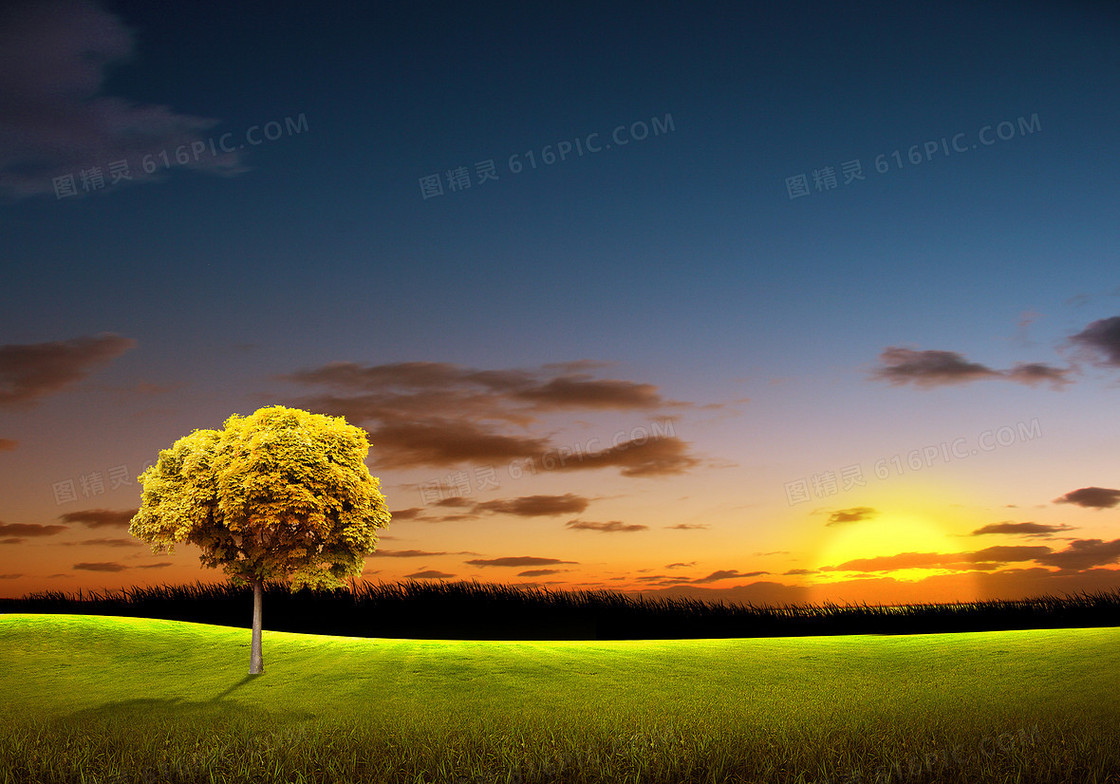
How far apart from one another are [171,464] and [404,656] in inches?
417

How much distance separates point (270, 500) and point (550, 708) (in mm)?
11546

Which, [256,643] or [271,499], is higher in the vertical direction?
[271,499]

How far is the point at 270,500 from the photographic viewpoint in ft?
85.7

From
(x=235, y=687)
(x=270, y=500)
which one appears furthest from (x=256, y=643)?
(x=270, y=500)

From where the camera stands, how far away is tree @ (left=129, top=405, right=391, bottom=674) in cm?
2614

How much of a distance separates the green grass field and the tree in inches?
149

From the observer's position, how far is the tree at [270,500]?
2614 cm

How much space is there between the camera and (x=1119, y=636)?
101 feet

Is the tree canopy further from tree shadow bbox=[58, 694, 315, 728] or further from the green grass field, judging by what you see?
tree shadow bbox=[58, 694, 315, 728]

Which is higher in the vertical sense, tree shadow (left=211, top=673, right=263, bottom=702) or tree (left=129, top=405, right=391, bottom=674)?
tree (left=129, top=405, right=391, bottom=674)

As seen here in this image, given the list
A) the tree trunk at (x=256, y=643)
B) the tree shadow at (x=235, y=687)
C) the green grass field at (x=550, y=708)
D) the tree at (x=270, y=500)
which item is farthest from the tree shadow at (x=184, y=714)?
the tree at (x=270, y=500)

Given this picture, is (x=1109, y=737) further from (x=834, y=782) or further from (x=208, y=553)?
(x=208, y=553)

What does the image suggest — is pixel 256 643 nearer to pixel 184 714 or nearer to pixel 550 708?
pixel 184 714

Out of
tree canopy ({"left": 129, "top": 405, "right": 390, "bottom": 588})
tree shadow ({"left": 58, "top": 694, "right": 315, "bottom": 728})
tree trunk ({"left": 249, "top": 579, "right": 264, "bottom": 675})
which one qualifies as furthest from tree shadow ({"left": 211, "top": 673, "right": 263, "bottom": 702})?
tree canopy ({"left": 129, "top": 405, "right": 390, "bottom": 588})
